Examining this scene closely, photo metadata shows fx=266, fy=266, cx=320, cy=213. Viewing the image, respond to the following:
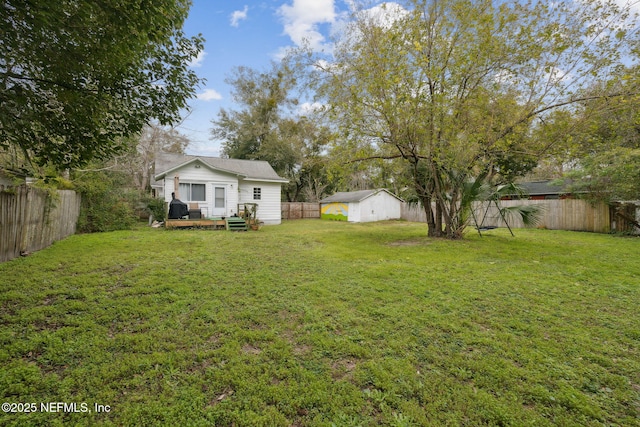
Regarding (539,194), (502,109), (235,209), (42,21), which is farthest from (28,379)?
(539,194)

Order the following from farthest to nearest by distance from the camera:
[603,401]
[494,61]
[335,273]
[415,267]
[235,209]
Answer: [235,209], [494,61], [415,267], [335,273], [603,401]

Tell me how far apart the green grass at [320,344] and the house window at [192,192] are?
26.6 feet

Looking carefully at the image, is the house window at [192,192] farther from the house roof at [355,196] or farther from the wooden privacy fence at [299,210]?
the house roof at [355,196]

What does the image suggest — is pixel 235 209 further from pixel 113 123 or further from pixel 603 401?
pixel 603 401

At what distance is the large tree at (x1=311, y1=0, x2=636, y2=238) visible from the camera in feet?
22.2

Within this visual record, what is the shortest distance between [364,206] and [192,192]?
37.5 feet

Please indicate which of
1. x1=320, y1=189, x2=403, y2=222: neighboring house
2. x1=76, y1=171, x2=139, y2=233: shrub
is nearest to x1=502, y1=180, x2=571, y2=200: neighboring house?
x1=320, y1=189, x2=403, y2=222: neighboring house

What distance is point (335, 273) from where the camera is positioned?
5.20 meters

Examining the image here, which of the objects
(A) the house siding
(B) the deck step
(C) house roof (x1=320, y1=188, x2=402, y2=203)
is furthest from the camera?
(C) house roof (x1=320, y1=188, x2=402, y2=203)

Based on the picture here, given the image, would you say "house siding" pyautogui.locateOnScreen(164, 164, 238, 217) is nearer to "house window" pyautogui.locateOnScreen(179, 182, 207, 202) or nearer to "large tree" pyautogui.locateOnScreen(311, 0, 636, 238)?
"house window" pyautogui.locateOnScreen(179, 182, 207, 202)

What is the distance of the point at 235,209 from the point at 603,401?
46.9 ft

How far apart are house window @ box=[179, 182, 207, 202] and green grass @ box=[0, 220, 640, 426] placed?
8101 mm

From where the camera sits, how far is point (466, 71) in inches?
291

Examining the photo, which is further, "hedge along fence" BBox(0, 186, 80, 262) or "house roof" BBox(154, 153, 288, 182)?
"house roof" BBox(154, 153, 288, 182)
